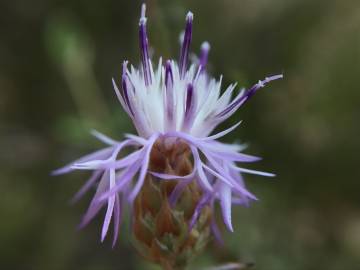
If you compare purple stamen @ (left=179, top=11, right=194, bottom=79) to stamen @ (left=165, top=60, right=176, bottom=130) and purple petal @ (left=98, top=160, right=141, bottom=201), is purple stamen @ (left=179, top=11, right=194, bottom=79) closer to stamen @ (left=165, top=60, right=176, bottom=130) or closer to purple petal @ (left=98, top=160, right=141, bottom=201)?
stamen @ (left=165, top=60, right=176, bottom=130)

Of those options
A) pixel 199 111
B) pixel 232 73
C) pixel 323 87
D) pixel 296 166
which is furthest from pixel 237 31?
pixel 199 111

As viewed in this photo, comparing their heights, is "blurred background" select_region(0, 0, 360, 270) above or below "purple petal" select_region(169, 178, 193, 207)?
→ above

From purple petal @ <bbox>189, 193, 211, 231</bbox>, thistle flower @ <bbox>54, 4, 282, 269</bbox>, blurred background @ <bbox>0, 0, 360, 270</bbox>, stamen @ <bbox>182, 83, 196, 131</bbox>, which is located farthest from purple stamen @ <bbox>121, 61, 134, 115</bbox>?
blurred background @ <bbox>0, 0, 360, 270</bbox>

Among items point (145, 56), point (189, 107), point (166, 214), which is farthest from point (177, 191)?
point (145, 56)

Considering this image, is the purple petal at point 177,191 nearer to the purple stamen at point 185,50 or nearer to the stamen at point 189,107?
the stamen at point 189,107

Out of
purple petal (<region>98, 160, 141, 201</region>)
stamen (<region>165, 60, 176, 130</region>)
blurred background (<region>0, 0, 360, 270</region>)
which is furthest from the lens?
blurred background (<region>0, 0, 360, 270</region>)

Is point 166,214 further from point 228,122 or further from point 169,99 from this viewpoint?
point 228,122

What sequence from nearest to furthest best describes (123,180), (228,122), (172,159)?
(123,180), (172,159), (228,122)

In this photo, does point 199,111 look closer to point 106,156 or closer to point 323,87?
point 106,156
